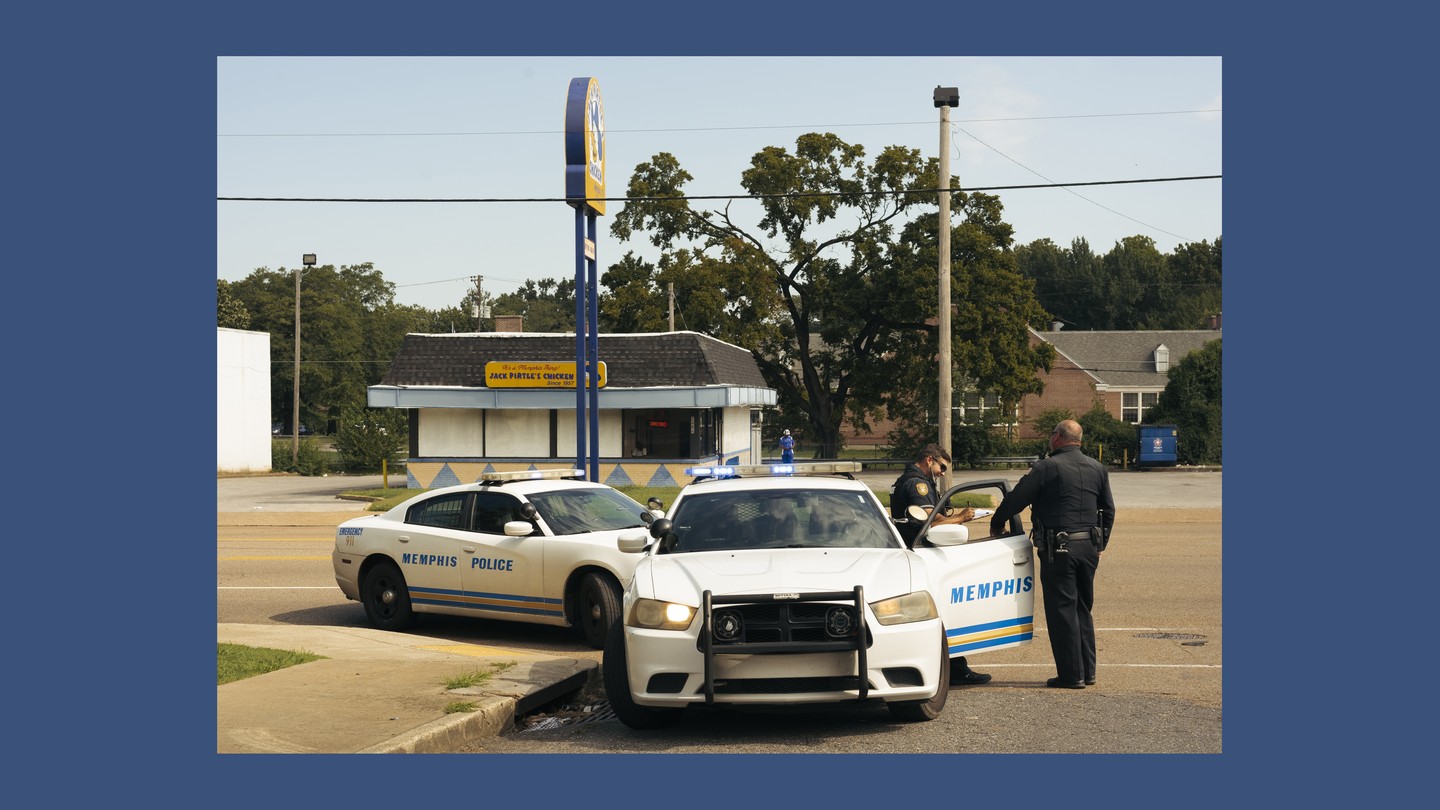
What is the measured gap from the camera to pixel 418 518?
529 inches

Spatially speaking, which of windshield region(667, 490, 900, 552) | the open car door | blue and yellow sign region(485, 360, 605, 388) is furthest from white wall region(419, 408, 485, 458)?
the open car door

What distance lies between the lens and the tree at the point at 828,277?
5303cm

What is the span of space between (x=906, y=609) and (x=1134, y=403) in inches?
2698

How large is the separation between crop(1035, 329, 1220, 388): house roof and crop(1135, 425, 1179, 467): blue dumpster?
65.2 feet

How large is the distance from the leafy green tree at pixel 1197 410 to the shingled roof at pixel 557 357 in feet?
76.8

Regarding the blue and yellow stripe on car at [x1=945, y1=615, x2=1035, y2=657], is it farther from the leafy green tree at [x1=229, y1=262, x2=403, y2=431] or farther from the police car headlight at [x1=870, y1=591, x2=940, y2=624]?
the leafy green tree at [x1=229, y1=262, x2=403, y2=431]

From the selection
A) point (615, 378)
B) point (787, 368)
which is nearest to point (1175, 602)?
point (615, 378)

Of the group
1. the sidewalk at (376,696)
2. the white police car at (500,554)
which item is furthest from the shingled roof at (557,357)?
the sidewalk at (376,696)

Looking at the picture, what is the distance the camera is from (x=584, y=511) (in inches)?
512

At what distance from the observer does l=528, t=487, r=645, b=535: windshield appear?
497 inches

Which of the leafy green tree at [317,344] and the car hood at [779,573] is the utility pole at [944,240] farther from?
the leafy green tree at [317,344]

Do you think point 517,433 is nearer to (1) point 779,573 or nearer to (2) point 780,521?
(2) point 780,521

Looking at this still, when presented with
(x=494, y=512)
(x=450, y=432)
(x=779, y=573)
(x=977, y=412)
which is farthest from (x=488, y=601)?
(x=977, y=412)

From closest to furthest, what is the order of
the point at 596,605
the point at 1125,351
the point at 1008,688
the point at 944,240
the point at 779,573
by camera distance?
the point at 779,573 → the point at 1008,688 → the point at 596,605 → the point at 944,240 → the point at 1125,351
